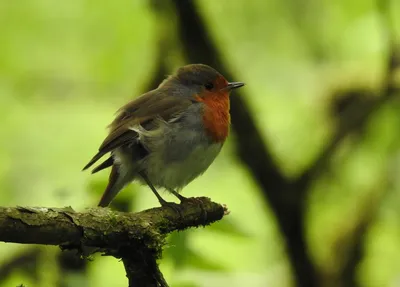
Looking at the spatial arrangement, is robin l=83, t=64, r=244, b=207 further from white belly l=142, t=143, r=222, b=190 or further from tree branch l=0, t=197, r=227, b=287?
tree branch l=0, t=197, r=227, b=287

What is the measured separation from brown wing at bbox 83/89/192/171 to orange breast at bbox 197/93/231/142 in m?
0.12

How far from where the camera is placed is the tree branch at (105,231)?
6.02 feet

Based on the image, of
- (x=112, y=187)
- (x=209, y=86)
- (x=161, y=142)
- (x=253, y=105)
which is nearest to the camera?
(x=112, y=187)

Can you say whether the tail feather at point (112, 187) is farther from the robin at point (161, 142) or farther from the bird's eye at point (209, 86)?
the bird's eye at point (209, 86)

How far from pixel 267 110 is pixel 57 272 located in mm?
3233

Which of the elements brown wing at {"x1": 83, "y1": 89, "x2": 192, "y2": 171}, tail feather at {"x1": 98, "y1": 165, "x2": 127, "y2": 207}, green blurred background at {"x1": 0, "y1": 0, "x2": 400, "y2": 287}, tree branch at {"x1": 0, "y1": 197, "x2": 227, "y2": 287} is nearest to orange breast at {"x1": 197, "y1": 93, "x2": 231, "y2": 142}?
brown wing at {"x1": 83, "y1": 89, "x2": 192, "y2": 171}

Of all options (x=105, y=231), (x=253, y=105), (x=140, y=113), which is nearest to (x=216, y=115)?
(x=140, y=113)

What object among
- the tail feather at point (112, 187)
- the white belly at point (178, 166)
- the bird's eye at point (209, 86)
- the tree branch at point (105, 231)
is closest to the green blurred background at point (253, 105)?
the bird's eye at point (209, 86)

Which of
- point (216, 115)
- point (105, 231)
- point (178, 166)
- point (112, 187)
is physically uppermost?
point (216, 115)

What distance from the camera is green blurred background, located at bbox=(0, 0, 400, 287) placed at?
16.5 ft

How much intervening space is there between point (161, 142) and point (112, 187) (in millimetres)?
341

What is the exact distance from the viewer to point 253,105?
522 centimetres

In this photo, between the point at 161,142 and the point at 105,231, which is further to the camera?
the point at 161,142

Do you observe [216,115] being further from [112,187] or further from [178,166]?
[112,187]
